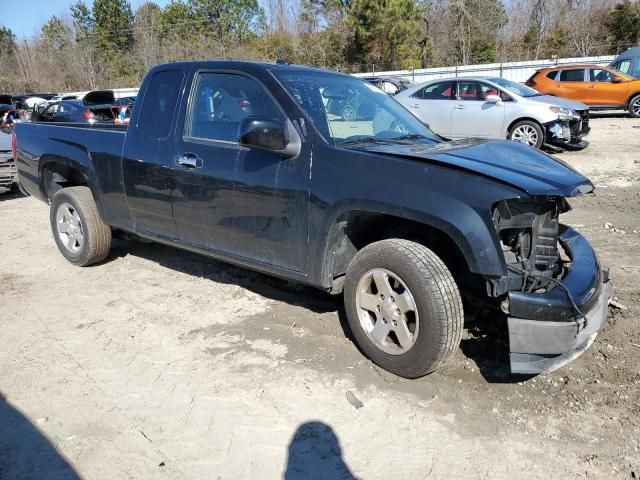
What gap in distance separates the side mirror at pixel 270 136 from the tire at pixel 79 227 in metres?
2.45

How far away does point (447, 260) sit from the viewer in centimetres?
360

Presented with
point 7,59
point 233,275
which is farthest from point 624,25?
point 7,59

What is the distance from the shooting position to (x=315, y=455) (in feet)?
8.87

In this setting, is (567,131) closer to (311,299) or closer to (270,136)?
(311,299)

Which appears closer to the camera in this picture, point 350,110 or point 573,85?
point 350,110

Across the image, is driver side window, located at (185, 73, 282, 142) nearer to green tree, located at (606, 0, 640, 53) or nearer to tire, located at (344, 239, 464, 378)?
tire, located at (344, 239, 464, 378)

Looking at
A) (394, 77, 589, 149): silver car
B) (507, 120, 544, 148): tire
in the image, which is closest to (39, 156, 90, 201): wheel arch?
(394, 77, 589, 149): silver car

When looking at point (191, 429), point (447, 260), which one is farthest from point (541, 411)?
point (191, 429)

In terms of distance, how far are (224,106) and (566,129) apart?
939cm

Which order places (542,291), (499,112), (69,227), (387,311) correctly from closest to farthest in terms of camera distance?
1. (542,291)
2. (387,311)
3. (69,227)
4. (499,112)

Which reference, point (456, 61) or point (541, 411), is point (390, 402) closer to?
point (541, 411)

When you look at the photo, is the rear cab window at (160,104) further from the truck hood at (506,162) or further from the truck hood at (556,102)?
the truck hood at (556,102)

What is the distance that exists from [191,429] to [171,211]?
1.92 m

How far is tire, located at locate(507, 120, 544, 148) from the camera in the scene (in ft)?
37.0
